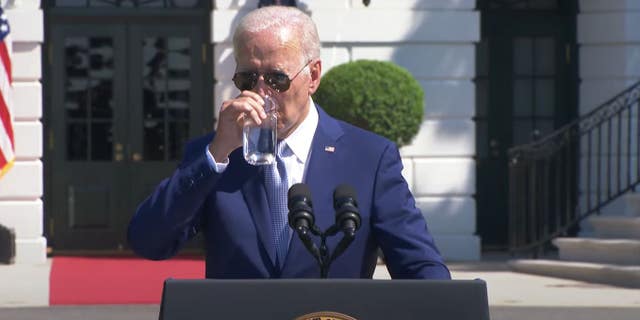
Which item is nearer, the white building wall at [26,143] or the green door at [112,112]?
the white building wall at [26,143]

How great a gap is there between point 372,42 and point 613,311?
624 cm

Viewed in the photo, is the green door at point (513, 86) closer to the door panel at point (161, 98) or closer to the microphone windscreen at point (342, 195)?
the door panel at point (161, 98)

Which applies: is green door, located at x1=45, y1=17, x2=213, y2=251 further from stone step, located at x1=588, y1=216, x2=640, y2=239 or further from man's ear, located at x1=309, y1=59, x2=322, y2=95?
man's ear, located at x1=309, y1=59, x2=322, y2=95

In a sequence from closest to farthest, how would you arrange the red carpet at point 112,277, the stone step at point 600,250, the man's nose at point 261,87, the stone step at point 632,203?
the man's nose at point 261,87, the red carpet at point 112,277, the stone step at point 600,250, the stone step at point 632,203

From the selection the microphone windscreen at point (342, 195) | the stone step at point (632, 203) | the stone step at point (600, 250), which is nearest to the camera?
the microphone windscreen at point (342, 195)

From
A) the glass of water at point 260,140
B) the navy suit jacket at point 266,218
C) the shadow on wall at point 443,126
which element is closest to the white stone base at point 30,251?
the shadow on wall at point 443,126

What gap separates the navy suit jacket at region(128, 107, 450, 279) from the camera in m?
3.84

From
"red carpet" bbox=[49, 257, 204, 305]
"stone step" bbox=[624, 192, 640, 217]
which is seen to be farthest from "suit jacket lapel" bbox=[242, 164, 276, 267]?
"stone step" bbox=[624, 192, 640, 217]

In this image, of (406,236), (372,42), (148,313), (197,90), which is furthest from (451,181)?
(406,236)

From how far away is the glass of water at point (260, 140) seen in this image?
3.62 meters

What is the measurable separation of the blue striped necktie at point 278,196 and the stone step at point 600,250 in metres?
11.2

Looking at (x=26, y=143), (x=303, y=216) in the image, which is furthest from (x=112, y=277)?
(x=303, y=216)

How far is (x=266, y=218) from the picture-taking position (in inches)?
156

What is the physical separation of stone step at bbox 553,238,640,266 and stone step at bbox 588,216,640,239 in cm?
37
